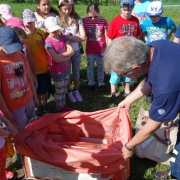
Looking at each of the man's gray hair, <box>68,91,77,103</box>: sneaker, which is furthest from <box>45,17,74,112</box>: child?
the man's gray hair

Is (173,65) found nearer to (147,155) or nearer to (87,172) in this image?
(87,172)

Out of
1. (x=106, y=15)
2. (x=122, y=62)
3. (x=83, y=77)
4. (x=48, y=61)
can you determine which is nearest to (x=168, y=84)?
(x=122, y=62)

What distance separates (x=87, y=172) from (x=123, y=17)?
92.6 inches

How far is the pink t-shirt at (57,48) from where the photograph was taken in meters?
3.07

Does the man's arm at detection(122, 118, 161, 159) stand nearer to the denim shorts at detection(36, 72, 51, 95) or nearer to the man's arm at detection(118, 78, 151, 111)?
the man's arm at detection(118, 78, 151, 111)

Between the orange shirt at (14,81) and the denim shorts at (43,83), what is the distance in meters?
0.80

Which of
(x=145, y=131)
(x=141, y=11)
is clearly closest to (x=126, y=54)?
(x=145, y=131)

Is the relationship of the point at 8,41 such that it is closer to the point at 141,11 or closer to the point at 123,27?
the point at 123,27

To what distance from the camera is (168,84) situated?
1.62m

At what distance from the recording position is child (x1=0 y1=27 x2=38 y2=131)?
2.13 m

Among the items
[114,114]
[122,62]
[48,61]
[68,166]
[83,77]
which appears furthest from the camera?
[83,77]

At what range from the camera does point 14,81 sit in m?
2.34

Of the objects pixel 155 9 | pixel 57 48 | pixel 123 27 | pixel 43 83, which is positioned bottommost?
pixel 43 83

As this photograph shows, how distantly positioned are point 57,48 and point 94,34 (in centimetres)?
98
